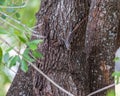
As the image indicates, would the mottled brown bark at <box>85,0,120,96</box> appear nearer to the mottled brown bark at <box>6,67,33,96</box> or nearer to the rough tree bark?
the rough tree bark

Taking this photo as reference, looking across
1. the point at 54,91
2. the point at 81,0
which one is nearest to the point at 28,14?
the point at 81,0

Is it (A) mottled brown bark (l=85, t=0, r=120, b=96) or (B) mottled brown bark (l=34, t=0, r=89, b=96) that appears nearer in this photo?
(B) mottled brown bark (l=34, t=0, r=89, b=96)

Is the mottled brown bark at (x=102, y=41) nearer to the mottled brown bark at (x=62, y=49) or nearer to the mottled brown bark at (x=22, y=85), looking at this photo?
the mottled brown bark at (x=62, y=49)

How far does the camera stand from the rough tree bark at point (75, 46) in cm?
187

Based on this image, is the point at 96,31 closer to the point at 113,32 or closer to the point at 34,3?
the point at 113,32

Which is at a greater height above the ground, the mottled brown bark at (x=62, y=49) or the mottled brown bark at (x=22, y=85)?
the mottled brown bark at (x=62, y=49)

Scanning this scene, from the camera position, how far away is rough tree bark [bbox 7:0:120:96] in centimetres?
187

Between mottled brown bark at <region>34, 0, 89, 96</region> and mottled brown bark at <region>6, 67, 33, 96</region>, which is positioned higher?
mottled brown bark at <region>34, 0, 89, 96</region>

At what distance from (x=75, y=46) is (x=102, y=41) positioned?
7.4 inches

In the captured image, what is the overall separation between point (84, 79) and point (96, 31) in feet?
0.99

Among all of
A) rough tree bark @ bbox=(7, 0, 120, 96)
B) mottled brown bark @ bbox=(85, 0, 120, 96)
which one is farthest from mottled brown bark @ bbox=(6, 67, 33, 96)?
mottled brown bark @ bbox=(85, 0, 120, 96)

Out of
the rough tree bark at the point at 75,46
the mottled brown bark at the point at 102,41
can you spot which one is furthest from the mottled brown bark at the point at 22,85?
the mottled brown bark at the point at 102,41

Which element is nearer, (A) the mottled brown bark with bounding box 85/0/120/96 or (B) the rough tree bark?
(B) the rough tree bark

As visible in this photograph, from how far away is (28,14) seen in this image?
→ 263 cm
